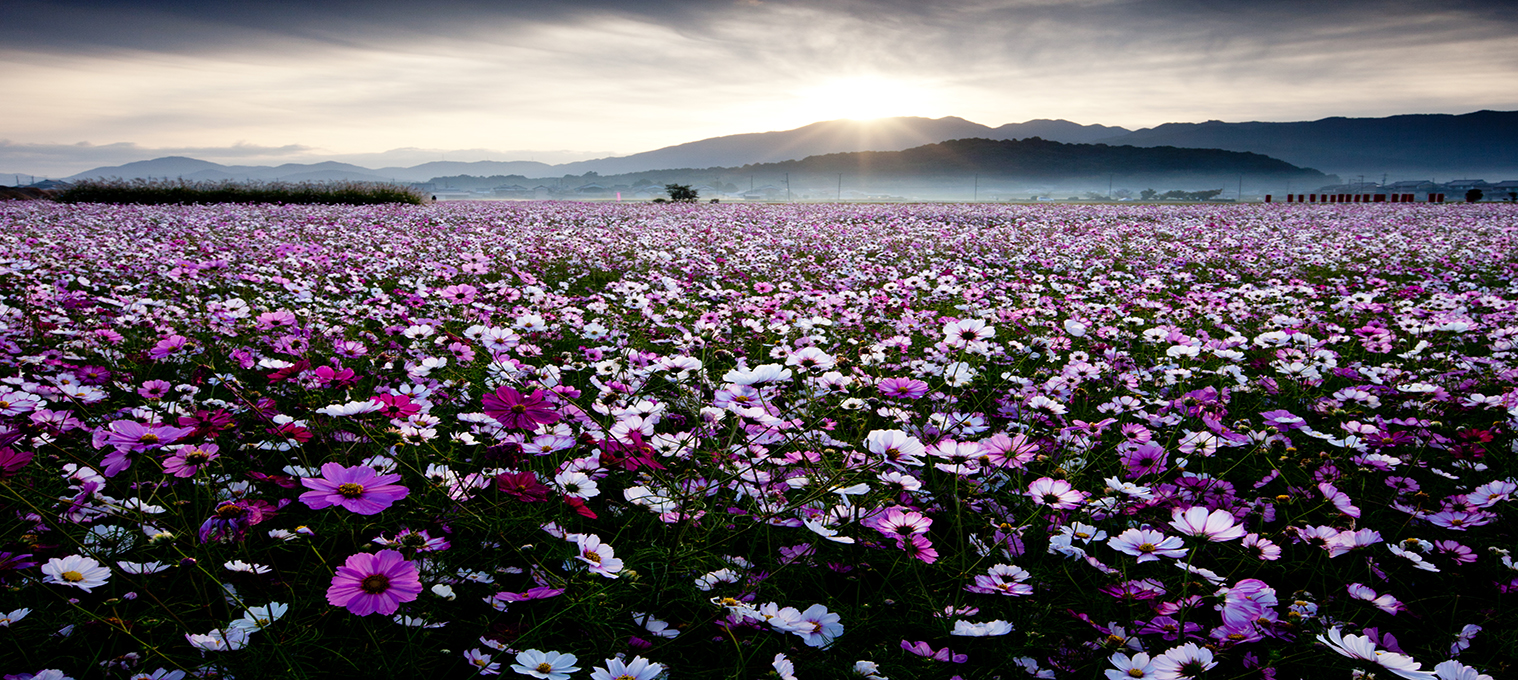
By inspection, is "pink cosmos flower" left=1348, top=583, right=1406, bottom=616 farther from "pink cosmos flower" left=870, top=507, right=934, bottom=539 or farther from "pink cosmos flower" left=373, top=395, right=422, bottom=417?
"pink cosmos flower" left=373, top=395, right=422, bottom=417

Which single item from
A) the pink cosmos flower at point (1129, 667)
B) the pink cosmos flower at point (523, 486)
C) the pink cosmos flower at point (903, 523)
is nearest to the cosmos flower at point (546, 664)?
the pink cosmos flower at point (523, 486)

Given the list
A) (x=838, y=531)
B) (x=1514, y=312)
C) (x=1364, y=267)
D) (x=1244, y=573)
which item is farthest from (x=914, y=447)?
(x=1364, y=267)

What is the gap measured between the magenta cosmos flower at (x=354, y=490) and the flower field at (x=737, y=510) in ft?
0.04

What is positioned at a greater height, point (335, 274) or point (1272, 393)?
point (335, 274)

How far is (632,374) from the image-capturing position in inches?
100.0

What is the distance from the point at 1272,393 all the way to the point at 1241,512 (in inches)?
53.1

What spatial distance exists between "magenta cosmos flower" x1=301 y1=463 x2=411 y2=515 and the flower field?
0.01 meters

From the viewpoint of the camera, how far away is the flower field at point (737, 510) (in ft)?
4.20

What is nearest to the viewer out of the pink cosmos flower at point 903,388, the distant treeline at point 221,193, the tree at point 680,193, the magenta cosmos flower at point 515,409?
the magenta cosmos flower at point 515,409

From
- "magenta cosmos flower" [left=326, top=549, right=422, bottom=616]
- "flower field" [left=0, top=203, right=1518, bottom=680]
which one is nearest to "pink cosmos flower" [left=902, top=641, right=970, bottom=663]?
"flower field" [left=0, top=203, right=1518, bottom=680]

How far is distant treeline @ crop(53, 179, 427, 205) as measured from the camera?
21922mm

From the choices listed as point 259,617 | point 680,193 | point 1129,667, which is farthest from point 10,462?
point 680,193

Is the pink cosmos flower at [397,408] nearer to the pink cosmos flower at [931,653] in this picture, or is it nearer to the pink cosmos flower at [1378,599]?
the pink cosmos flower at [931,653]

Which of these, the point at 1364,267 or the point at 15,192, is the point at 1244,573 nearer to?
the point at 1364,267
